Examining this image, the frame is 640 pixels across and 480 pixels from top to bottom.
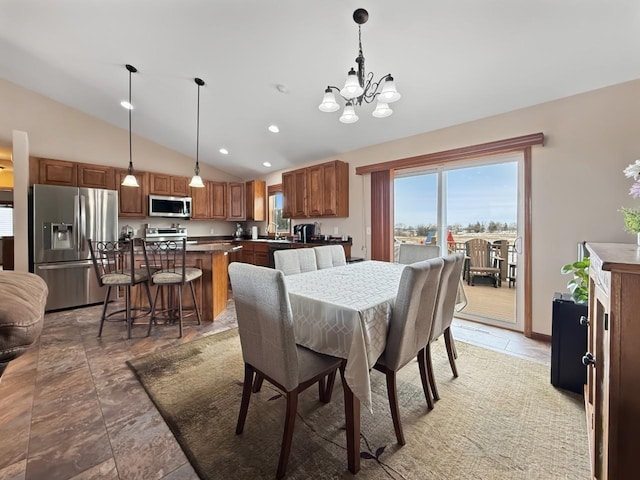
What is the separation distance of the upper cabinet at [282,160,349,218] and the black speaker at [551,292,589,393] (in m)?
2.94

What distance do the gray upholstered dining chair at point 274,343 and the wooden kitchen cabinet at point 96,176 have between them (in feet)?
14.6

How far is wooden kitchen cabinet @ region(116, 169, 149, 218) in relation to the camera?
4.68 m

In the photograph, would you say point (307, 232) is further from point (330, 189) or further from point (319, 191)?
point (330, 189)

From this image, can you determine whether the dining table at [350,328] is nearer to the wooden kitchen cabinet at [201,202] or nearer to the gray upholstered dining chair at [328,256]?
the gray upholstered dining chair at [328,256]

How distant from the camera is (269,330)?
4.33ft

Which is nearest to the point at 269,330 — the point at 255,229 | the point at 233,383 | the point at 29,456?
the point at 233,383

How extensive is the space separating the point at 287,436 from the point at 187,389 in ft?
3.64

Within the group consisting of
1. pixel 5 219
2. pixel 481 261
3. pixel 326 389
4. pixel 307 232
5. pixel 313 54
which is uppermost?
pixel 313 54

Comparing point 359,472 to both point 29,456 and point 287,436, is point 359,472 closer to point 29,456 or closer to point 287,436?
point 287,436

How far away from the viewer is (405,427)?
64.6 inches

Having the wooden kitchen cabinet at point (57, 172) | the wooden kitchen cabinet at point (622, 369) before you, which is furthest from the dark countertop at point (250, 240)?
the wooden kitchen cabinet at point (622, 369)

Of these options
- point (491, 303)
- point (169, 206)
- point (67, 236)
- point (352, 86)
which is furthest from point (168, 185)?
point (491, 303)

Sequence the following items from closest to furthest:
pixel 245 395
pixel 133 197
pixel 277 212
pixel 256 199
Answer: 1. pixel 245 395
2. pixel 133 197
3. pixel 256 199
4. pixel 277 212

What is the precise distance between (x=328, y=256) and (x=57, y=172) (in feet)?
14.3
